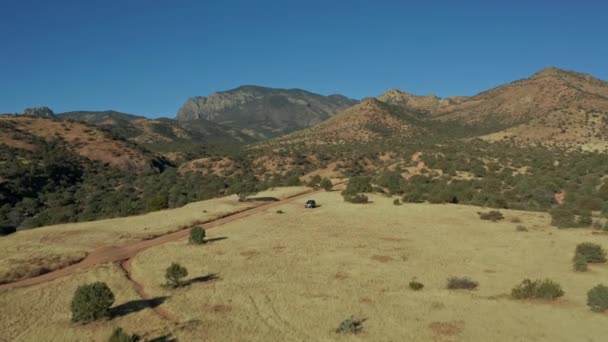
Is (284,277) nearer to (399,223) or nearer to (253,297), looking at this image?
(253,297)

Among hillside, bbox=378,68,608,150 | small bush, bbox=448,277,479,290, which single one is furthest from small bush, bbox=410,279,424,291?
hillside, bbox=378,68,608,150

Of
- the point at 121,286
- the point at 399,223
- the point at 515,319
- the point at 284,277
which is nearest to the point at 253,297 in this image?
the point at 284,277

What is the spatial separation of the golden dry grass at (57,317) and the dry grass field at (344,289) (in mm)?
56

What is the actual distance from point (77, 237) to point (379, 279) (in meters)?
28.1

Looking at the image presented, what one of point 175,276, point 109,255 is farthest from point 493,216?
point 109,255

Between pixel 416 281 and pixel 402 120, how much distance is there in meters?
149

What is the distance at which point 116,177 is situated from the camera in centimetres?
10831

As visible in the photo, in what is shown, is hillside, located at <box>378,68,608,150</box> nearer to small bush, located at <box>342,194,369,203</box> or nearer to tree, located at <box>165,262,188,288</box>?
small bush, located at <box>342,194,369,203</box>

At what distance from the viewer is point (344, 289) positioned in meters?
24.7

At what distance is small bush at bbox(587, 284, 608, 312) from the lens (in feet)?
65.9

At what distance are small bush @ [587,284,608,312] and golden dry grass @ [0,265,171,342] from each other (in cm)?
1898

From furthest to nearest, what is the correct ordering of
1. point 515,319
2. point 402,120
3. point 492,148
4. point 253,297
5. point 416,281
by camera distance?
point 402,120, point 492,148, point 416,281, point 253,297, point 515,319

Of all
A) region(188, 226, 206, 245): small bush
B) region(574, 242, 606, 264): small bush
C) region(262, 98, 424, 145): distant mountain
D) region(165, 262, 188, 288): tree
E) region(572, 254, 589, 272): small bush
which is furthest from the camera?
region(262, 98, 424, 145): distant mountain

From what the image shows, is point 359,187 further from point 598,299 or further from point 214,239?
point 598,299
